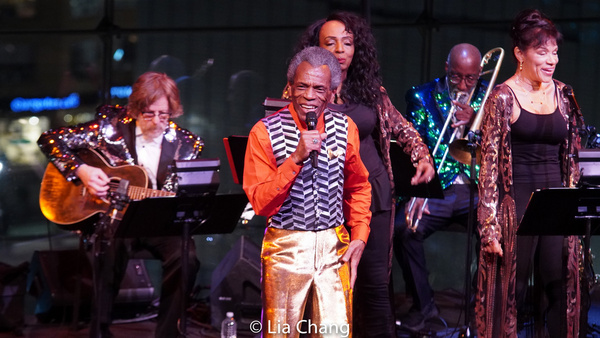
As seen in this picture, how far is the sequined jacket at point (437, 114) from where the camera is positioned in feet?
20.7

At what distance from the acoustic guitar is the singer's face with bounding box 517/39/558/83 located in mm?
2414

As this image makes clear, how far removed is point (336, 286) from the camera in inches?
131

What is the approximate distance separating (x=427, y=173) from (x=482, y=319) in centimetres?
82

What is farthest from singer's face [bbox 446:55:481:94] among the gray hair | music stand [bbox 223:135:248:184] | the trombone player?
the gray hair

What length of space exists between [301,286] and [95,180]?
244 centimetres

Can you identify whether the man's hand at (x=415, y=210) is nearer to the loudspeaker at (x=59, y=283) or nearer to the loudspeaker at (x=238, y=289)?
the loudspeaker at (x=238, y=289)

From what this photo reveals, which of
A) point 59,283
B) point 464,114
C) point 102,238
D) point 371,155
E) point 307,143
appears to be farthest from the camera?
point 59,283

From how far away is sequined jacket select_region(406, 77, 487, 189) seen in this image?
249 inches

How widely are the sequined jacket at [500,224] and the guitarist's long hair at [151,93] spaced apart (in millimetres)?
2321

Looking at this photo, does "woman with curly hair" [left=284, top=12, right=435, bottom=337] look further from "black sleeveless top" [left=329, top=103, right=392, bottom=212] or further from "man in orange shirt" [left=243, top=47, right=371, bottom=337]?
"man in orange shirt" [left=243, top=47, right=371, bottom=337]

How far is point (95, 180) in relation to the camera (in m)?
5.29

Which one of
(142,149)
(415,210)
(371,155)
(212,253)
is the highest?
(142,149)

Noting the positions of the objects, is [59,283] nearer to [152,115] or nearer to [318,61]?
[152,115]

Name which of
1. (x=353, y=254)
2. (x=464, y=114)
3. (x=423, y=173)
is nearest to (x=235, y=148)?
(x=423, y=173)
